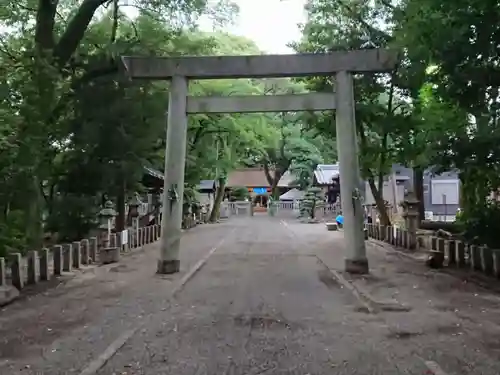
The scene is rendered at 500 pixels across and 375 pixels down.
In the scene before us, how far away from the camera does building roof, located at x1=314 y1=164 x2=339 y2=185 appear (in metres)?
44.2

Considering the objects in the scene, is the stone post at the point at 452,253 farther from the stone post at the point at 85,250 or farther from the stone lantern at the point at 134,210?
the stone lantern at the point at 134,210

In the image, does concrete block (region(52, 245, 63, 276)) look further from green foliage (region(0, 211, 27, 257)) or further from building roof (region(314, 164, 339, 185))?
building roof (region(314, 164, 339, 185))

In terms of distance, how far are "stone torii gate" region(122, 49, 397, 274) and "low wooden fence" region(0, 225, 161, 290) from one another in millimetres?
2082

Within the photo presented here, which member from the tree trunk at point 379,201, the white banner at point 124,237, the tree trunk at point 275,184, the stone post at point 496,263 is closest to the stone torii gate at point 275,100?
the stone post at point 496,263

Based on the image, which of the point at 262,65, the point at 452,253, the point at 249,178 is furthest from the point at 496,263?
the point at 249,178

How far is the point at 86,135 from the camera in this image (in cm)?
1469

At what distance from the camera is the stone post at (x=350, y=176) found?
12.1 metres

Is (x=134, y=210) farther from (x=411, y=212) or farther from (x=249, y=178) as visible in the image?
(x=249, y=178)

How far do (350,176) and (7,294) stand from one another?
22.5ft

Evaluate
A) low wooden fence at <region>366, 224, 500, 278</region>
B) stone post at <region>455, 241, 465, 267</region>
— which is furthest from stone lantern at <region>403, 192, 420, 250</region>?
stone post at <region>455, 241, 465, 267</region>

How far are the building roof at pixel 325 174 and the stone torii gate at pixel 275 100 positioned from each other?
31.6 metres

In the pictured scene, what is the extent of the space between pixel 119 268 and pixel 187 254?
3.33m

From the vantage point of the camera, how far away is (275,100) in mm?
12422

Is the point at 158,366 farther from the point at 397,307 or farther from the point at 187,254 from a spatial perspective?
the point at 187,254
